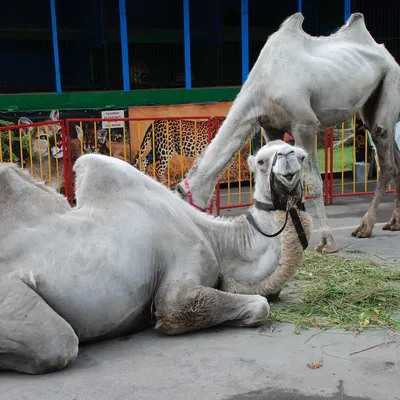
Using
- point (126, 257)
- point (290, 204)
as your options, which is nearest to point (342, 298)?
point (290, 204)

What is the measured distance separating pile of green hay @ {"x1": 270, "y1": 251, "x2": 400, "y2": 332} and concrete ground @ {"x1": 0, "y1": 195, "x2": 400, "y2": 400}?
7.6 inches

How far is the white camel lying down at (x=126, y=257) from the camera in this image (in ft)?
12.2

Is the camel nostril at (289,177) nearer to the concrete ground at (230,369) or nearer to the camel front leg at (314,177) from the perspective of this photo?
the concrete ground at (230,369)

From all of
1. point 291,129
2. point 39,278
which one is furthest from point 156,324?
point 291,129

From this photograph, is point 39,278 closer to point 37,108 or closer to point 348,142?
point 37,108

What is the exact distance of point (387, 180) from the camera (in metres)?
8.09

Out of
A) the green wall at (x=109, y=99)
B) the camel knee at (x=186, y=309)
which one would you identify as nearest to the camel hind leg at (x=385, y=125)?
the camel knee at (x=186, y=309)

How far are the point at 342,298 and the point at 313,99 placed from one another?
2.94 metres

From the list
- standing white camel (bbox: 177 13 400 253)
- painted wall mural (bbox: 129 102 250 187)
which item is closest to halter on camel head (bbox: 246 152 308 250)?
standing white camel (bbox: 177 13 400 253)

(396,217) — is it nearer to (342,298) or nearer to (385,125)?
(385,125)

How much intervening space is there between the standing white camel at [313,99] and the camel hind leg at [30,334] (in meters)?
2.40

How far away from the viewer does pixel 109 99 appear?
507 inches

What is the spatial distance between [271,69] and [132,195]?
319 centimetres

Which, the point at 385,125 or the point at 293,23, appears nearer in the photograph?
the point at 293,23
